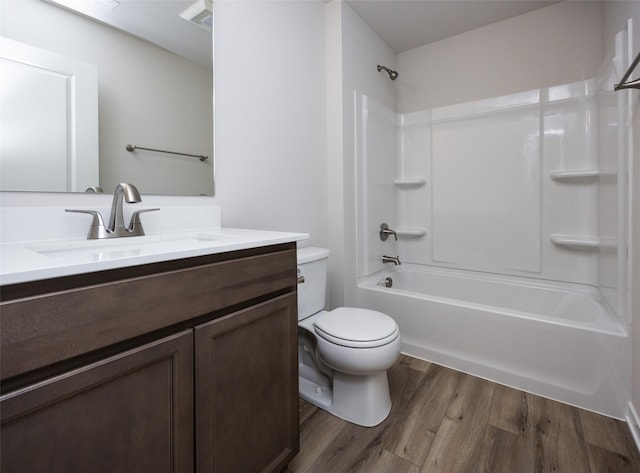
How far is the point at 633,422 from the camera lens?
131 centimetres

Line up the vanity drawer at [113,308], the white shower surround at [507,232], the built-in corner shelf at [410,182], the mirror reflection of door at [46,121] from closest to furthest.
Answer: the vanity drawer at [113,308] → the mirror reflection of door at [46,121] → the white shower surround at [507,232] → the built-in corner shelf at [410,182]

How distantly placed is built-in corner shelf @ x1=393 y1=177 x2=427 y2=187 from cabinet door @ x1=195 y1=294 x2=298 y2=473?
1.91m

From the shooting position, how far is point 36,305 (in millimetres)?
517

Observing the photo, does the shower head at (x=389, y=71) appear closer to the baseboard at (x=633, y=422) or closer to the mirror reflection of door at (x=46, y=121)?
the mirror reflection of door at (x=46, y=121)

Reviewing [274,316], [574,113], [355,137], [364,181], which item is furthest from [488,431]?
[574,113]

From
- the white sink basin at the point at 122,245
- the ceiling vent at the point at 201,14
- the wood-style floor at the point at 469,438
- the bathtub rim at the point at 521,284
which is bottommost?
the wood-style floor at the point at 469,438

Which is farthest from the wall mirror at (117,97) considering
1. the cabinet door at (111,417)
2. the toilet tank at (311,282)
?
the cabinet door at (111,417)

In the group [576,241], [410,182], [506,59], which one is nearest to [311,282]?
[410,182]

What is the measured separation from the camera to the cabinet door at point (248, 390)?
0.79m

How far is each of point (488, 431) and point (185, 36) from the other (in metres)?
2.17

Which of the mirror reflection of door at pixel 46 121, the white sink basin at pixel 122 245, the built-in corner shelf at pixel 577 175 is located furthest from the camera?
the built-in corner shelf at pixel 577 175

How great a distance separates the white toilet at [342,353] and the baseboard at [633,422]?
993 millimetres

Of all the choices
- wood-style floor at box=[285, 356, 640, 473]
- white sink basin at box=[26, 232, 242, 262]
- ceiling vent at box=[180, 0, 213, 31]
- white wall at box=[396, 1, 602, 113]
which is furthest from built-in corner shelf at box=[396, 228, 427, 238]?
ceiling vent at box=[180, 0, 213, 31]

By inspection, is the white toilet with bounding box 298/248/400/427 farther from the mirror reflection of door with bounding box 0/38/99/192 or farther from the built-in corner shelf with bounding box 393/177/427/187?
the built-in corner shelf with bounding box 393/177/427/187
